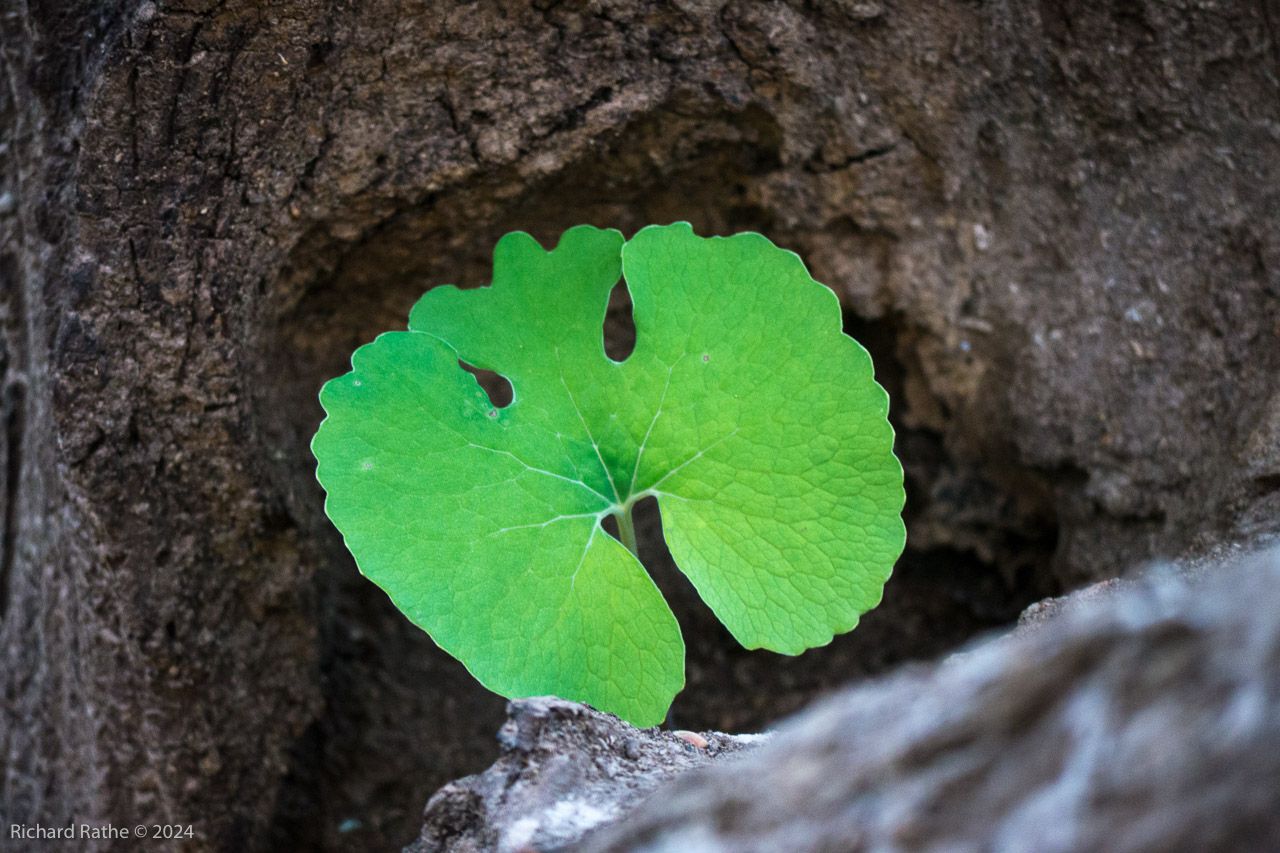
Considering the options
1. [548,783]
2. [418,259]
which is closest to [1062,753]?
[548,783]

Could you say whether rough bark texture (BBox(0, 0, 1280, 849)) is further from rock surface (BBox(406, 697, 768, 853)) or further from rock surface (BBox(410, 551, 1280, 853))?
rock surface (BBox(410, 551, 1280, 853))

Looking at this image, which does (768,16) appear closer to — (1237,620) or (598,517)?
(598,517)

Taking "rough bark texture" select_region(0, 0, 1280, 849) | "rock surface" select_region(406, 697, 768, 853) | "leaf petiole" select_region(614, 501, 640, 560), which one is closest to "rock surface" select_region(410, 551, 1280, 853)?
"rock surface" select_region(406, 697, 768, 853)

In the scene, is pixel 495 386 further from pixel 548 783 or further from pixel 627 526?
pixel 548 783

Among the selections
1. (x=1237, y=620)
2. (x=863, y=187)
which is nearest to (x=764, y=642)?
(x=1237, y=620)

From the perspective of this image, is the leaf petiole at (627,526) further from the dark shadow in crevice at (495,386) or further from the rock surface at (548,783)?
the dark shadow in crevice at (495,386)

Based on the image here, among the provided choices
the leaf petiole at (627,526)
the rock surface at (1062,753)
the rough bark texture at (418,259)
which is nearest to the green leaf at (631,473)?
the leaf petiole at (627,526)
